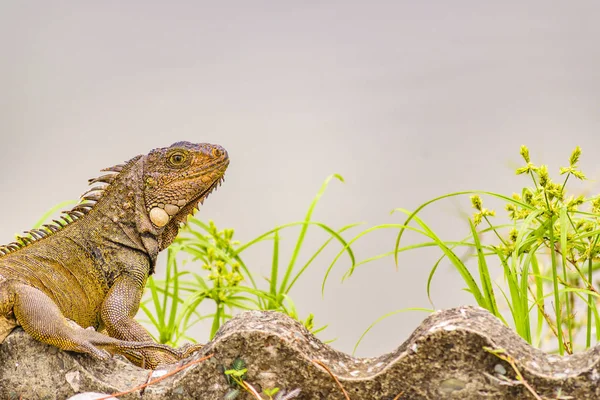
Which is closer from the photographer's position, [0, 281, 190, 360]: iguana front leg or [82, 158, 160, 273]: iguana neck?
[0, 281, 190, 360]: iguana front leg

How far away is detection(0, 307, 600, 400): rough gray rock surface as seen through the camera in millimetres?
1791

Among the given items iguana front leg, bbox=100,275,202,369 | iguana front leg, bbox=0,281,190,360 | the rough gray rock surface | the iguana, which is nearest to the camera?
the rough gray rock surface

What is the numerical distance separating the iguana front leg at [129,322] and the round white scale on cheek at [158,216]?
210 millimetres

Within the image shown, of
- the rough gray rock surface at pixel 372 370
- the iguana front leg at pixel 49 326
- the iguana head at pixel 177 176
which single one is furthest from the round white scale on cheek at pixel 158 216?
the rough gray rock surface at pixel 372 370

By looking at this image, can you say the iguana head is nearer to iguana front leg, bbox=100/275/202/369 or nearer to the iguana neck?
the iguana neck

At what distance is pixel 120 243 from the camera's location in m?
2.62

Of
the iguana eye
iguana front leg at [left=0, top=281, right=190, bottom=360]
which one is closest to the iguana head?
the iguana eye

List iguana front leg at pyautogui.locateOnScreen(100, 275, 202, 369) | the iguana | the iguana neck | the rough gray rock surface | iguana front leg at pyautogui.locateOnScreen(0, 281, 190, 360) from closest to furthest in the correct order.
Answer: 1. the rough gray rock surface
2. iguana front leg at pyautogui.locateOnScreen(0, 281, 190, 360)
3. iguana front leg at pyautogui.locateOnScreen(100, 275, 202, 369)
4. the iguana
5. the iguana neck

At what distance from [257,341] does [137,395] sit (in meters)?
0.37

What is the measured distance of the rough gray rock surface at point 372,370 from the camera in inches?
70.5


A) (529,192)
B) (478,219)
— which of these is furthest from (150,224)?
(529,192)

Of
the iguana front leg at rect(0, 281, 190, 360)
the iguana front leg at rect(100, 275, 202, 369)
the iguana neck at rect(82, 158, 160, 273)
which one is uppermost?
the iguana neck at rect(82, 158, 160, 273)

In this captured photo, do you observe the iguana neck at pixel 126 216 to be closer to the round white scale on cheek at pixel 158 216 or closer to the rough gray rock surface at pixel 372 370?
the round white scale on cheek at pixel 158 216

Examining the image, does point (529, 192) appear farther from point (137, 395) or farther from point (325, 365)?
point (137, 395)
